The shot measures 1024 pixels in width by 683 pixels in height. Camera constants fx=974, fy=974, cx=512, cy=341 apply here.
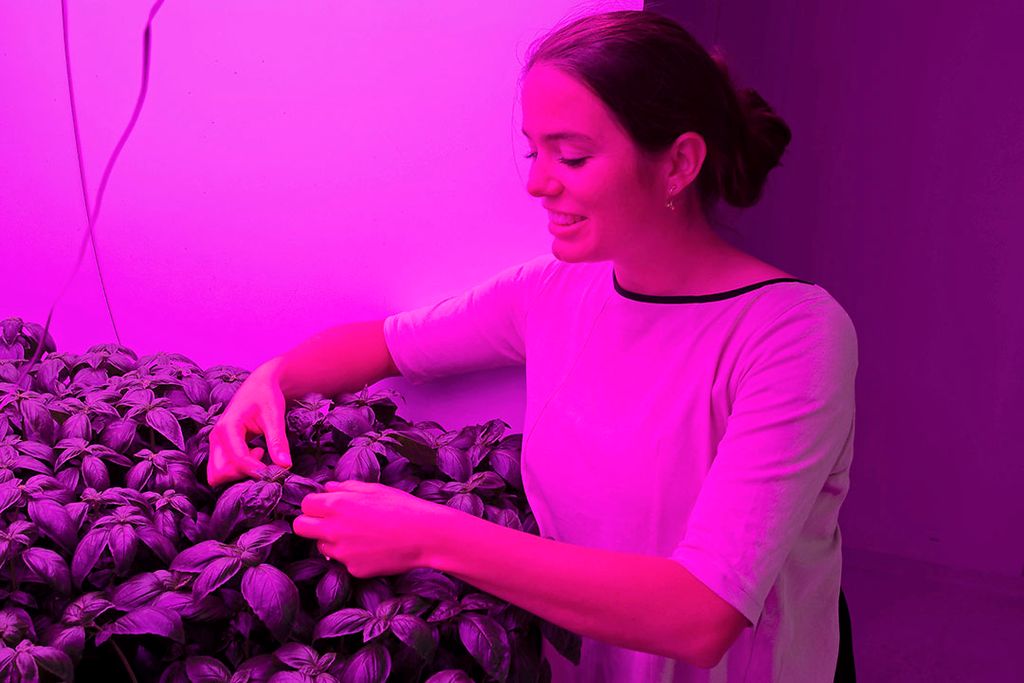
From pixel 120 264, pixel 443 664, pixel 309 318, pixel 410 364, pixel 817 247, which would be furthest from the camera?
pixel 817 247

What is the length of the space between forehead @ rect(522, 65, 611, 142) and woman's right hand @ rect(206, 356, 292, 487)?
0.45 m

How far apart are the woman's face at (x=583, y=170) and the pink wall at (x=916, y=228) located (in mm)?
1411

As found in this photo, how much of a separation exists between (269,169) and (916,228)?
182cm

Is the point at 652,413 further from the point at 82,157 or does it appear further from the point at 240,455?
the point at 82,157

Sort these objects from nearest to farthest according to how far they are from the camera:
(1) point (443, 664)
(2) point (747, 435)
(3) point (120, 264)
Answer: (1) point (443, 664) → (2) point (747, 435) → (3) point (120, 264)

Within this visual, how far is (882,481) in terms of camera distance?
276cm

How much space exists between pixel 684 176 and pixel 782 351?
0.22m

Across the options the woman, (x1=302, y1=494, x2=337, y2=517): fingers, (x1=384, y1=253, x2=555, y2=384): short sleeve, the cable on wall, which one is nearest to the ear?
the woman

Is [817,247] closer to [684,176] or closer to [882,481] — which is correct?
[882,481]

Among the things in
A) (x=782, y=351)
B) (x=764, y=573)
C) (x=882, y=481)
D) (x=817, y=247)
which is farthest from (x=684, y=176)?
(x=882, y=481)

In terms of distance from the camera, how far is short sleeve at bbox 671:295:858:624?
3.12 ft

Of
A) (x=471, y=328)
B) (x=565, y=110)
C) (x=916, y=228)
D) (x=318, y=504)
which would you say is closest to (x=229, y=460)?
(x=318, y=504)

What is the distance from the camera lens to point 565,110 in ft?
3.35

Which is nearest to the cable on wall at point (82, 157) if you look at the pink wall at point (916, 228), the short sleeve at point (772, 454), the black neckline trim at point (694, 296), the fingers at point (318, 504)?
the fingers at point (318, 504)
